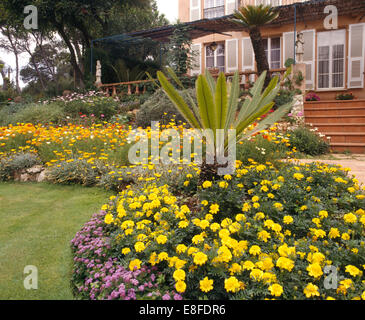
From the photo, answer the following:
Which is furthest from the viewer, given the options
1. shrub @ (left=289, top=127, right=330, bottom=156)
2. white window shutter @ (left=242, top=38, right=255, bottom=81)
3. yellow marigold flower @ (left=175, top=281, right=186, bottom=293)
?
white window shutter @ (left=242, top=38, right=255, bottom=81)

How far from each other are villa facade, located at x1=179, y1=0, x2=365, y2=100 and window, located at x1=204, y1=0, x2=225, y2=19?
826 mm

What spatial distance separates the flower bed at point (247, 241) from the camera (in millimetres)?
1548

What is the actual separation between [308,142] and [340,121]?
2.10 meters

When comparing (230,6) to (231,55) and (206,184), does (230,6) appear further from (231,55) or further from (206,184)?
(206,184)

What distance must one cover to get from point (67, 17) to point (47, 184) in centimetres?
1290

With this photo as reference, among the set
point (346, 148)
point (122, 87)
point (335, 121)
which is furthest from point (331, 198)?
point (122, 87)

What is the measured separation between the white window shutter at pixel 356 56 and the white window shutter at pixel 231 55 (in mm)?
4760

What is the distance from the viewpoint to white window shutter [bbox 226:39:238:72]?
1356 cm

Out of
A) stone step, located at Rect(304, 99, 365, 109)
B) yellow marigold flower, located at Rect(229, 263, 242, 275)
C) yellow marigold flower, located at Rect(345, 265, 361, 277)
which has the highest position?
stone step, located at Rect(304, 99, 365, 109)

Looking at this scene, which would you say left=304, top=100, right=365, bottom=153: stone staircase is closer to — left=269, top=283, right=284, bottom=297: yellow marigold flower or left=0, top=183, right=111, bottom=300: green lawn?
left=0, top=183, right=111, bottom=300: green lawn

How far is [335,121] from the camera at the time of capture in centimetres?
770

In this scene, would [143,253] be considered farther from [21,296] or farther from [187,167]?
[187,167]

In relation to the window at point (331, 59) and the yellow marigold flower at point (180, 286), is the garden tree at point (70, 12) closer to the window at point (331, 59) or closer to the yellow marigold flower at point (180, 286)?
the window at point (331, 59)

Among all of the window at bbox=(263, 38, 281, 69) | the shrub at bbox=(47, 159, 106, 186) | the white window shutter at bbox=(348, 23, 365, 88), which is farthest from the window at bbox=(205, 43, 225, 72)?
the shrub at bbox=(47, 159, 106, 186)
